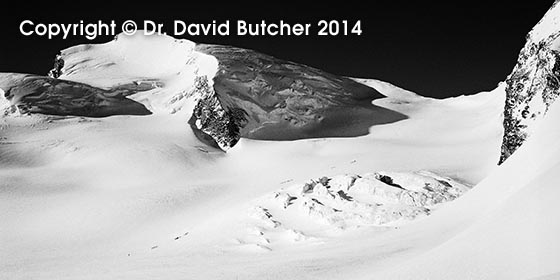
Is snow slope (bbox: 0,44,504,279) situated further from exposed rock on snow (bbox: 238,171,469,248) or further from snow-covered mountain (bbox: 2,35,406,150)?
snow-covered mountain (bbox: 2,35,406,150)

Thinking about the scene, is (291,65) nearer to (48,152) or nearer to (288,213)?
(48,152)

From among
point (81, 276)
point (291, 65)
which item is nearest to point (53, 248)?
point (81, 276)

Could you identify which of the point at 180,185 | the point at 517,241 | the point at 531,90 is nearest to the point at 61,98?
the point at 180,185

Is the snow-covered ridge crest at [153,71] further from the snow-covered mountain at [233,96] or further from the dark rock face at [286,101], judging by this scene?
the dark rock face at [286,101]

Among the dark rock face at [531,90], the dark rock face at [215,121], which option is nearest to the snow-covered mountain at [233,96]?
the dark rock face at [215,121]

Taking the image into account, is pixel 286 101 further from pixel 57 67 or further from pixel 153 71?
pixel 57 67

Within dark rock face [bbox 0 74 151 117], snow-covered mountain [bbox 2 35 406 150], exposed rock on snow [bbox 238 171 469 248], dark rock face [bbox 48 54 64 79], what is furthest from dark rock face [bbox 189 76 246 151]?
dark rock face [bbox 48 54 64 79]
